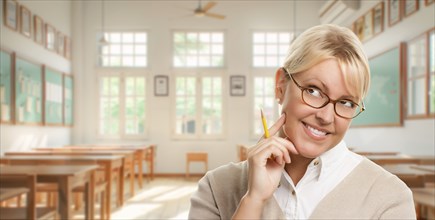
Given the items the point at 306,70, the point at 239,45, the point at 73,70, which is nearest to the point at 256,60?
the point at 239,45

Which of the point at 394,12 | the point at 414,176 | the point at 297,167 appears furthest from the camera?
the point at 394,12

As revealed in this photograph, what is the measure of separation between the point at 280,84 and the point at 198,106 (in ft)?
31.6

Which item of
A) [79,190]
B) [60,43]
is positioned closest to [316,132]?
[79,190]

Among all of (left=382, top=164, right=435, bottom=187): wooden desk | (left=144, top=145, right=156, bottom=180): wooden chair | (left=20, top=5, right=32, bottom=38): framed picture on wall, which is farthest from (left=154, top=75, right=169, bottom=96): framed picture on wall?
(left=382, top=164, right=435, bottom=187): wooden desk

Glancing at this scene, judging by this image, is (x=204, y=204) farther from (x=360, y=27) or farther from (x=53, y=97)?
(x=53, y=97)

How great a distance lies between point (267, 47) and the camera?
10664 millimetres

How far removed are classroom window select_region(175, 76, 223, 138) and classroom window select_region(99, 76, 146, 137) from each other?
79 cm

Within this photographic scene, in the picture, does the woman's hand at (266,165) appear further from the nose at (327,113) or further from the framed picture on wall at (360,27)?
the framed picture on wall at (360,27)

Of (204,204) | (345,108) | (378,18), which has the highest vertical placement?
(378,18)

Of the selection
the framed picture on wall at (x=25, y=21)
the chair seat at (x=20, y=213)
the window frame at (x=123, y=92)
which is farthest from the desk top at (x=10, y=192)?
the window frame at (x=123, y=92)

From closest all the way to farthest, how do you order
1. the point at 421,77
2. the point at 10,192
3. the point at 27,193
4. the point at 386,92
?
1. the point at 10,192
2. the point at 27,193
3. the point at 421,77
4. the point at 386,92

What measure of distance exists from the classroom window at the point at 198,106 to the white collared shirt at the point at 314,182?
963 cm

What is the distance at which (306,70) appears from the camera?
925mm

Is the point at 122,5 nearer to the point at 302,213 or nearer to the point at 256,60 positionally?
the point at 256,60
